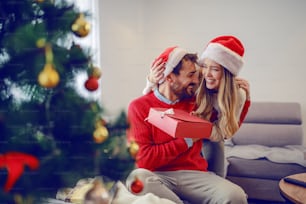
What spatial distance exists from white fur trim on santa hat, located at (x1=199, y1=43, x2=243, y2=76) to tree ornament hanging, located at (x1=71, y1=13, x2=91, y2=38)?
0.88m

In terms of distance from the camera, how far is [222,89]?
1.47m

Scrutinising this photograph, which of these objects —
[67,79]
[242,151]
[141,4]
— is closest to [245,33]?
[141,4]

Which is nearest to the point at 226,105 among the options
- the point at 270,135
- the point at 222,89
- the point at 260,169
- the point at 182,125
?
the point at 222,89

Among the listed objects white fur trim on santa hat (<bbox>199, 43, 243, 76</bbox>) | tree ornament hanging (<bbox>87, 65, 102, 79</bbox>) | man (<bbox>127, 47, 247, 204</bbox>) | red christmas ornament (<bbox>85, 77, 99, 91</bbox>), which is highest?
tree ornament hanging (<bbox>87, 65, 102, 79</bbox>)

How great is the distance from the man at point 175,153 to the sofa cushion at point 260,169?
913 mm

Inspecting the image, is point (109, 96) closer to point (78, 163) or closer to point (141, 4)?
point (141, 4)

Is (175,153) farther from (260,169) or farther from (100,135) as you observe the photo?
(260,169)

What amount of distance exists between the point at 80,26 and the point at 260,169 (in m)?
2.04

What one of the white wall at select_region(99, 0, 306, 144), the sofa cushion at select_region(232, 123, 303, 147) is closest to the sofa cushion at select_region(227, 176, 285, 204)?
the sofa cushion at select_region(232, 123, 303, 147)

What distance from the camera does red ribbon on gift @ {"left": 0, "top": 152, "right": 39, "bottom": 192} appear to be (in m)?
0.61

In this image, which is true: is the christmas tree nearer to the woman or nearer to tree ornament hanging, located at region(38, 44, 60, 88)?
tree ornament hanging, located at region(38, 44, 60, 88)

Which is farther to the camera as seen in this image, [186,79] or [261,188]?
[261,188]

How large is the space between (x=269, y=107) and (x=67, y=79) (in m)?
2.47

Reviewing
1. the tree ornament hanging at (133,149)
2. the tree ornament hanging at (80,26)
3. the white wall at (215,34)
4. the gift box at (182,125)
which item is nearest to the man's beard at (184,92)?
the gift box at (182,125)
